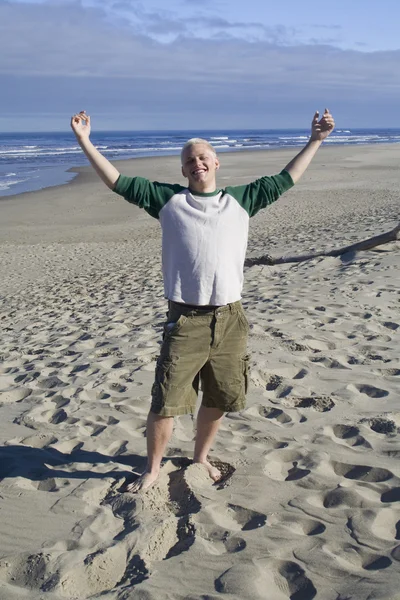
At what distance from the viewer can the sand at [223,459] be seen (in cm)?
267

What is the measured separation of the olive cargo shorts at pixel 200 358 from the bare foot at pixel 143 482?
0.38 metres

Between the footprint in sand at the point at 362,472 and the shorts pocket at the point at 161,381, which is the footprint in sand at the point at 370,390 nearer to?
the footprint in sand at the point at 362,472

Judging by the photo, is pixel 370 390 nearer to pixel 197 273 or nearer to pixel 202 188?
pixel 197 273

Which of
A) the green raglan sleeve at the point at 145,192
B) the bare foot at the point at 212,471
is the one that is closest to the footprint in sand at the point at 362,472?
the bare foot at the point at 212,471

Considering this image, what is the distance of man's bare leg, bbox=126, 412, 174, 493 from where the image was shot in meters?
3.29

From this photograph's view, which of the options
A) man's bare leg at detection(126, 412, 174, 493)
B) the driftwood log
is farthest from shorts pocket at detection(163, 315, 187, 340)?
the driftwood log

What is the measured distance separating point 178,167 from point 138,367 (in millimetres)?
31866

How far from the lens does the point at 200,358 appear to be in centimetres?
324

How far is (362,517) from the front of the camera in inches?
117

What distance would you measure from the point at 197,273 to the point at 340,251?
7165mm

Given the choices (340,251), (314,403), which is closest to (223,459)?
(314,403)

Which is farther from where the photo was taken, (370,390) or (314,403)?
(370,390)

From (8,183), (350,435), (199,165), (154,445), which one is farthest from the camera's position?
(8,183)

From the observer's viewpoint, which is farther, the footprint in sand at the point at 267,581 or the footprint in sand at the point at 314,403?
the footprint in sand at the point at 314,403
